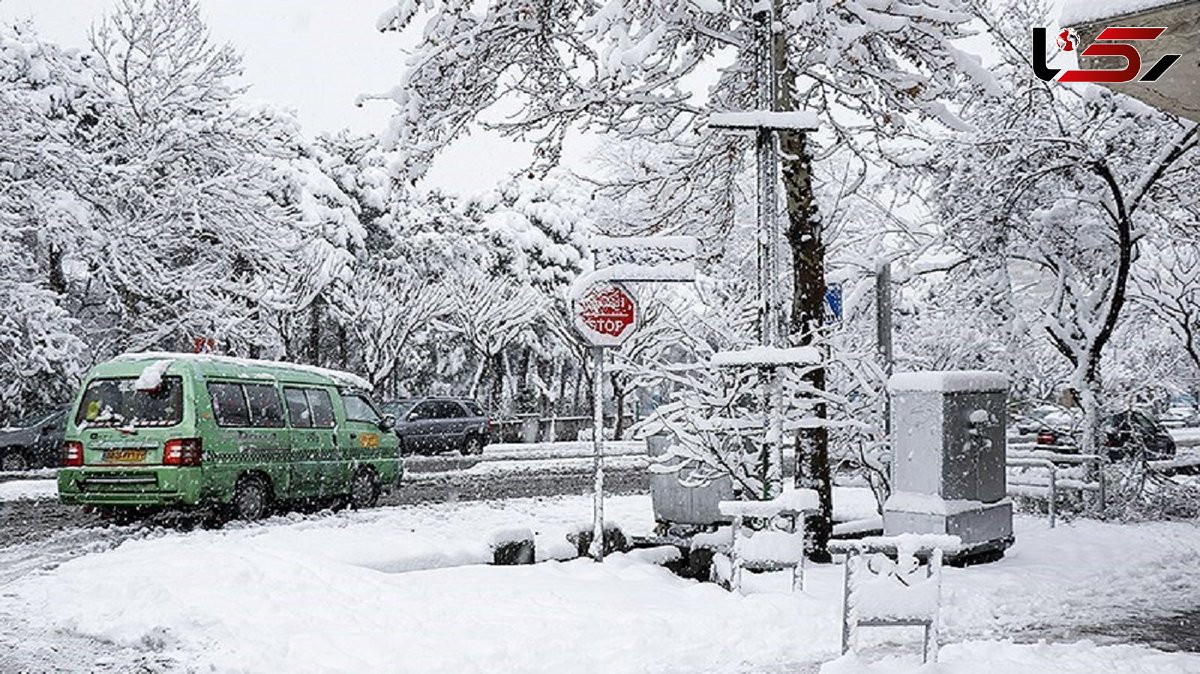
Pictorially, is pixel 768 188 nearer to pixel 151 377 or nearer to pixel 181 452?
pixel 181 452

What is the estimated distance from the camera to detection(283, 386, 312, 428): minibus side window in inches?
615

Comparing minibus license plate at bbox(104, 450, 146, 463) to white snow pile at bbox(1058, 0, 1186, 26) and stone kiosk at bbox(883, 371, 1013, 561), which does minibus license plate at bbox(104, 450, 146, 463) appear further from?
white snow pile at bbox(1058, 0, 1186, 26)

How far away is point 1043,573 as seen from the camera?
10.8 meters

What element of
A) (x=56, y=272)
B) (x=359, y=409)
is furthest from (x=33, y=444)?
(x=359, y=409)

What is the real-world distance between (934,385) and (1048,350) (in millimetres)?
19459

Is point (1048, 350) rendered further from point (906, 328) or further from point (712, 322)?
point (712, 322)

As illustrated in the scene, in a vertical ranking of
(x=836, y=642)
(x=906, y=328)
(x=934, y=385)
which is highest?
(x=906, y=328)

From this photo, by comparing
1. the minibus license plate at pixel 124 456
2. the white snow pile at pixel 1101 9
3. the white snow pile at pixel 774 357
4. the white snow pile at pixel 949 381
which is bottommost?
Answer: the minibus license plate at pixel 124 456

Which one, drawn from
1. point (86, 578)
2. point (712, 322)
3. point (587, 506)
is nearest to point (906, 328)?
point (587, 506)

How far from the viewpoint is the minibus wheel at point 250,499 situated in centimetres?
1457

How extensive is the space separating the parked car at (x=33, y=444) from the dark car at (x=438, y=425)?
7.70 m

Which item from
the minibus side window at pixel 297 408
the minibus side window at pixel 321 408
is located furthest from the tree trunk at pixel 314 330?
the minibus side window at pixel 297 408

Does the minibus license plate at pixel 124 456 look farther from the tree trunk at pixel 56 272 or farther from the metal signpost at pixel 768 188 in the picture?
the tree trunk at pixel 56 272

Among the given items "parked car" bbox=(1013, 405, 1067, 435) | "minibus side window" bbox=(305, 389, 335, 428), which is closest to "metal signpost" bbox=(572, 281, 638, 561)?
"minibus side window" bbox=(305, 389, 335, 428)
